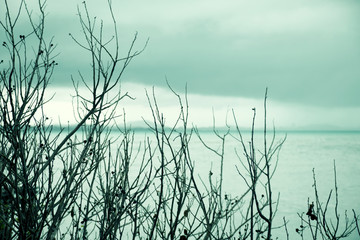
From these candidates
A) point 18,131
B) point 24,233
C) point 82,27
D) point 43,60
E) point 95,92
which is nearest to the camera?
point 24,233

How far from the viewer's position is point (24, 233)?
87.8 inches

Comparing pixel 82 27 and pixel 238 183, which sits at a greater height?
pixel 82 27

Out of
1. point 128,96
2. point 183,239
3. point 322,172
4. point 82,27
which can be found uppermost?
point 82,27

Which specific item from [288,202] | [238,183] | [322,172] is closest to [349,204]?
[288,202]

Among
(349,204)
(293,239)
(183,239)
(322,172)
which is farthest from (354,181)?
(183,239)

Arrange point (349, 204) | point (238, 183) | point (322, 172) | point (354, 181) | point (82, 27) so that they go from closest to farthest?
point (82, 27) → point (349, 204) → point (238, 183) → point (354, 181) → point (322, 172)

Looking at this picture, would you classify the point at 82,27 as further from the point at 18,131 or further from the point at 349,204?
the point at 349,204

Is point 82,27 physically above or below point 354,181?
above

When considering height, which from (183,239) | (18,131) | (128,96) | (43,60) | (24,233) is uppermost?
(43,60)

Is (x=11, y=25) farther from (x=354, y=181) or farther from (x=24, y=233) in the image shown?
(x=354, y=181)

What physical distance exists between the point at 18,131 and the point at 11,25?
931 mm

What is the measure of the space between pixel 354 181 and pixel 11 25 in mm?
58873

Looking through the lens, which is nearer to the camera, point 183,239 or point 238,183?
point 183,239

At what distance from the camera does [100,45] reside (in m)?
3.14
